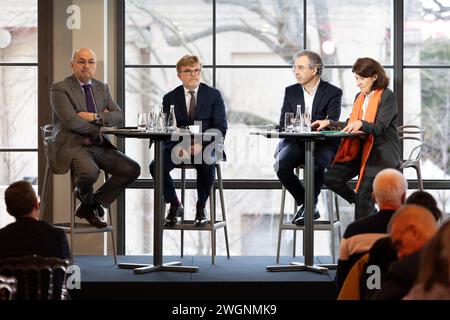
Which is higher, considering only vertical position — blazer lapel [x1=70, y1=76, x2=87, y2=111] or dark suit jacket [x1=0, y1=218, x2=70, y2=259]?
blazer lapel [x1=70, y1=76, x2=87, y2=111]

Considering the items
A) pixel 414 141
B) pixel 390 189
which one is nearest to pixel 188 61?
pixel 414 141

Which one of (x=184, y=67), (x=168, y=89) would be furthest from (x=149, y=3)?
(x=184, y=67)

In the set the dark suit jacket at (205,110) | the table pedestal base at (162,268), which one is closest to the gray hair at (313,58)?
the dark suit jacket at (205,110)

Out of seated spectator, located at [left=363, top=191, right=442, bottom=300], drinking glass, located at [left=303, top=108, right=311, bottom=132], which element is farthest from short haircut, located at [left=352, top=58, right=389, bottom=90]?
seated spectator, located at [left=363, top=191, right=442, bottom=300]

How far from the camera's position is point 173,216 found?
671 cm

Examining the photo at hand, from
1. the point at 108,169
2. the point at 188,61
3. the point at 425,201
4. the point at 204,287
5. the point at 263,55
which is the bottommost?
the point at 204,287

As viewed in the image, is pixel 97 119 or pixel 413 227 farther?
pixel 97 119

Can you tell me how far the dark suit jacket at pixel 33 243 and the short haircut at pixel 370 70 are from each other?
9.89 feet

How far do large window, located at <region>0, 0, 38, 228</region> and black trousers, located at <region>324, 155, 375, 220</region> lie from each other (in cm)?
267

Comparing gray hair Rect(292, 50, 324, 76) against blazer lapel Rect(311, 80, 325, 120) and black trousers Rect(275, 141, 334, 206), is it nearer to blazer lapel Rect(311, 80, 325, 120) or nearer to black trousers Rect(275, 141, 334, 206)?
blazer lapel Rect(311, 80, 325, 120)

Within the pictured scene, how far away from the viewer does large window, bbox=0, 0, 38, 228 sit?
7.68 metres

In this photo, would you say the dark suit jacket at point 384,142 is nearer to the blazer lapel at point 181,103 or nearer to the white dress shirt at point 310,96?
the white dress shirt at point 310,96

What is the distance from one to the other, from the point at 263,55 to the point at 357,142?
1.62 meters

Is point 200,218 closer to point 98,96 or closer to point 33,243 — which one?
point 98,96
